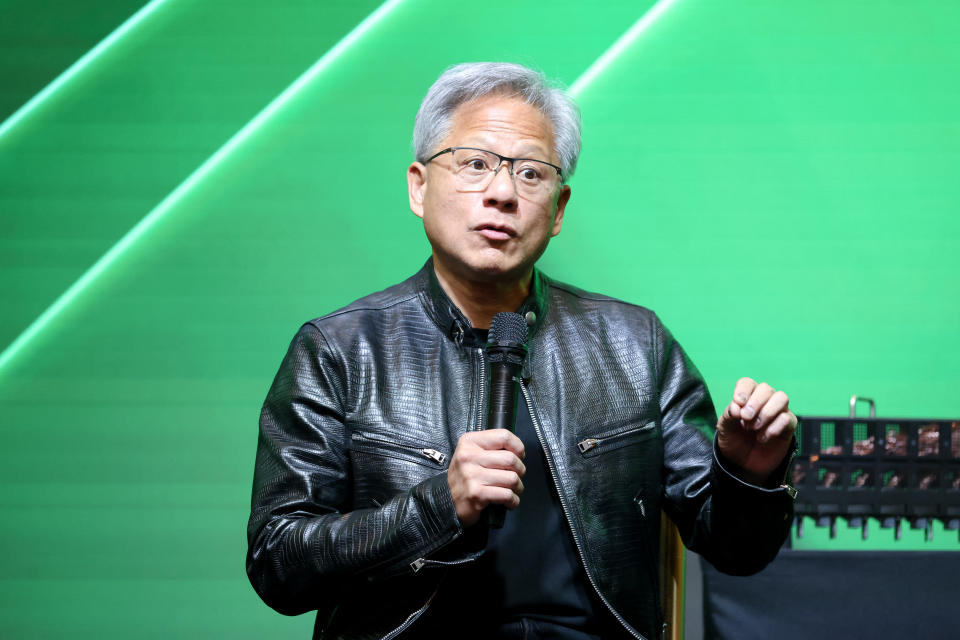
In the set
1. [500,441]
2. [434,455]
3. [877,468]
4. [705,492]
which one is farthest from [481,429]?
[877,468]

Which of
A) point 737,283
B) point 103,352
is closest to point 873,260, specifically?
point 737,283

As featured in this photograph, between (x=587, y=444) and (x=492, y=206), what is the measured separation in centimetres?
44

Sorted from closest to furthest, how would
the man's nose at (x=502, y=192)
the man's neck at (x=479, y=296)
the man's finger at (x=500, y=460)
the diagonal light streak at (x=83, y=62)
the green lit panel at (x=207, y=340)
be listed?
the man's finger at (x=500, y=460) < the man's nose at (x=502, y=192) < the man's neck at (x=479, y=296) < the green lit panel at (x=207, y=340) < the diagonal light streak at (x=83, y=62)

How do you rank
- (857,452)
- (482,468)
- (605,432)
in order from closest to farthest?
(482,468)
(605,432)
(857,452)

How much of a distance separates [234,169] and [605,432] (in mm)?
1528

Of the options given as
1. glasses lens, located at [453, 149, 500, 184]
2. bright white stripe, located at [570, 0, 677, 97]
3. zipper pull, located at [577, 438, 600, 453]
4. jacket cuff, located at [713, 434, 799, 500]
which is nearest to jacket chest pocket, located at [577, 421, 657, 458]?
zipper pull, located at [577, 438, 600, 453]

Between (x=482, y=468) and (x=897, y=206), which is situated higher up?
(x=897, y=206)

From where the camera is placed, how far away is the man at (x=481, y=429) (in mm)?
1479

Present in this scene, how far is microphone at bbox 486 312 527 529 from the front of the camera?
133 centimetres

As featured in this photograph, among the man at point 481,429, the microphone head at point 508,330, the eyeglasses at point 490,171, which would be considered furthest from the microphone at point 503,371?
Result: the eyeglasses at point 490,171

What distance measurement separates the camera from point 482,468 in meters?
1.29

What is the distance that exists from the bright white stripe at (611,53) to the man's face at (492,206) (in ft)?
3.52

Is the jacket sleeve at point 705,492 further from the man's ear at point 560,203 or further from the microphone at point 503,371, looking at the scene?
the microphone at point 503,371

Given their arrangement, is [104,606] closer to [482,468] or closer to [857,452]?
[482,468]
